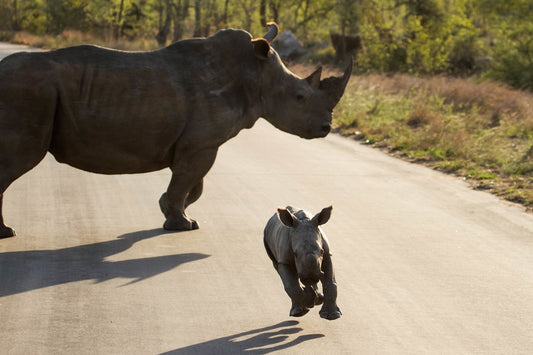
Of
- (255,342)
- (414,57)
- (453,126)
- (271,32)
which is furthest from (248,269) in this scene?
(414,57)

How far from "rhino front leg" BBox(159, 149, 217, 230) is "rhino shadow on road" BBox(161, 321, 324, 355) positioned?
2814 mm

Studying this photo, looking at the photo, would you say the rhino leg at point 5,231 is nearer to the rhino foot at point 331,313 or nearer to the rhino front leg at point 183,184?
the rhino front leg at point 183,184

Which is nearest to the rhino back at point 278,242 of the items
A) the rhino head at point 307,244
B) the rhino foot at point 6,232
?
the rhino head at point 307,244

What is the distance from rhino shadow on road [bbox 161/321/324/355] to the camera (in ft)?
18.5

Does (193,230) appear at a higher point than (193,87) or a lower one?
lower

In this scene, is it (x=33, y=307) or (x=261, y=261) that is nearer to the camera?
(x=33, y=307)

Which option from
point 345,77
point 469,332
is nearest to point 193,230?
point 345,77

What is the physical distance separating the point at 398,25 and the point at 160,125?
27365 millimetres

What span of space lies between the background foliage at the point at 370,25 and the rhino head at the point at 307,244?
2175 cm

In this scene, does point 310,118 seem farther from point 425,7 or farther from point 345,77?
point 425,7

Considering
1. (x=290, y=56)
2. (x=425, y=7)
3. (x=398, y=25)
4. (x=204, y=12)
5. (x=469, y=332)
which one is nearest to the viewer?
(x=469, y=332)

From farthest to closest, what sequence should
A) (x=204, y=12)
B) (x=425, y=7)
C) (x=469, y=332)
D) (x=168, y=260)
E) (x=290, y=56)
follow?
(x=204, y=12), (x=290, y=56), (x=425, y=7), (x=168, y=260), (x=469, y=332)

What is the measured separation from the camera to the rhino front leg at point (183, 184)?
8641mm

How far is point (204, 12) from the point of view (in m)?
54.1
